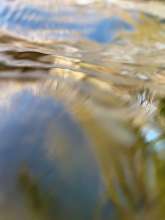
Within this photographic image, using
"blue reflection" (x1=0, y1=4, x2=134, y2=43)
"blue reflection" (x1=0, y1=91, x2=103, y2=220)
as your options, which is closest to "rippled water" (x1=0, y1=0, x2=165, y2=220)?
"blue reflection" (x1=0, y1=91, x2=103, y2=220)

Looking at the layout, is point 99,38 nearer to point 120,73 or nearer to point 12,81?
point 120,73

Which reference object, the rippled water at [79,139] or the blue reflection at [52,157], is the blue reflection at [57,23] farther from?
the blue reflection at [52,157]

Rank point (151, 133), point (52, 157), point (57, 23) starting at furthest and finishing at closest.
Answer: point (57, 23)
point (151, 133)
point (52, 157)

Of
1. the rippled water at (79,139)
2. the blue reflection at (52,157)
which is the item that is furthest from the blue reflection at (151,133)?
the blue reflection at (52,157)

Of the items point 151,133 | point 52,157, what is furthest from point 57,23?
point 52,157

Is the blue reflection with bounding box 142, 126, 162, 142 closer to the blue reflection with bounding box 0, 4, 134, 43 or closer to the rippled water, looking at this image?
the rippled water

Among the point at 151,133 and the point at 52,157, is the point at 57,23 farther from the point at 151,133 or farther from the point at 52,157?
the point at 52,157
